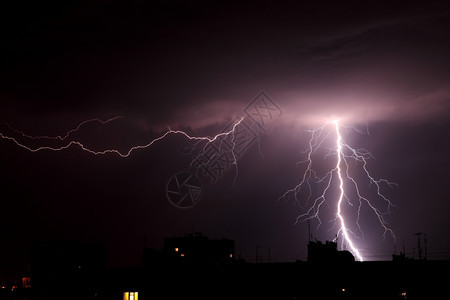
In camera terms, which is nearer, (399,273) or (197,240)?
(399,273)

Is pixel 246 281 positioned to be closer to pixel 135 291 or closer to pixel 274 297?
A: pixel 274 297

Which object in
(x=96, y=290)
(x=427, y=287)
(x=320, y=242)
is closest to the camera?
(x=427, y=287)

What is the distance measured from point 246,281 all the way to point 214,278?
1.72 meters

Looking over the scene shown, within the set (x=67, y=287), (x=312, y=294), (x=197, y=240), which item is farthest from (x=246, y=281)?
(x=197, y=240)

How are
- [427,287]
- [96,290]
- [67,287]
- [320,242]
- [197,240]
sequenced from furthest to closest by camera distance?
[197,240] < [320,242] < [67,287] < [96,290] < [427,287]

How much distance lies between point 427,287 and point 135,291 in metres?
15.1

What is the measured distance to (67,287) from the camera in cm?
3216

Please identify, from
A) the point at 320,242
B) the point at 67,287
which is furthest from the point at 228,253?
the point at 67,287

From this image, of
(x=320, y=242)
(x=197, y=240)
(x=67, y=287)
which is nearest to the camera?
(x=67, y=287)

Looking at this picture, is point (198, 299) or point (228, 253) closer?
point (198, 299)

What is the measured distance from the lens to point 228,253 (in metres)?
68.6

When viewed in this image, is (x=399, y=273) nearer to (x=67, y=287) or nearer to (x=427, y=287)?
(x=427, y=287)

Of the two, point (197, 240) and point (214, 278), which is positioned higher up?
point (197, 240)

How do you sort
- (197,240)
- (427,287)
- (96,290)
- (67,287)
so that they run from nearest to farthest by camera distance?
(427,287) → (96,290) → (67,287) → (197,240)
